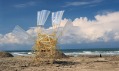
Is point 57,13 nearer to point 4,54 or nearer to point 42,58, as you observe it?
point 42,58

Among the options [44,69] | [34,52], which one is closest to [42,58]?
[34,52]

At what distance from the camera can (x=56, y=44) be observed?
939 inches

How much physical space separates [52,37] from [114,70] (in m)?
5.94

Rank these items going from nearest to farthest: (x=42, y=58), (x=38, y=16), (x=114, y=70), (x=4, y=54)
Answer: (x=114, y=70)
(x=38, y=16)
(x=42, y=58)
(x=4, y=54)

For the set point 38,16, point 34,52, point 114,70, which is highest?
point 38,16

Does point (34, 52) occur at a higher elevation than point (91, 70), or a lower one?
higher

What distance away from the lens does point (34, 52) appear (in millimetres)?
24719

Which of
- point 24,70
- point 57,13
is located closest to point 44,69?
point 24,70

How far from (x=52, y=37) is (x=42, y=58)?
86.4 inches

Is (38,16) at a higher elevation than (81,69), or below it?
higher

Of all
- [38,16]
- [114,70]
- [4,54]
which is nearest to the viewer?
[114,70]

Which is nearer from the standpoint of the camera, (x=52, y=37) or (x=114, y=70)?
(x=114, y=70)

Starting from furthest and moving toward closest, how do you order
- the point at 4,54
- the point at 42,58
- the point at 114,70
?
the point at 4,54 → the point at 42,58 → the point at 114,70

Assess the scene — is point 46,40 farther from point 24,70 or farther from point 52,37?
point 24,70
